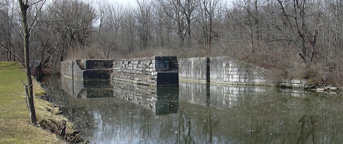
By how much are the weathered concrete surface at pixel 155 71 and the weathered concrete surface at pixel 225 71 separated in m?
3.45

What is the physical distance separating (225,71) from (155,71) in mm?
4649

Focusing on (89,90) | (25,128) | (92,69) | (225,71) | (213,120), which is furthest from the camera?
(92,69)

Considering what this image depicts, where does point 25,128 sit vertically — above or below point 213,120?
above

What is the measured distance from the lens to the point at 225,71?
18766 mm

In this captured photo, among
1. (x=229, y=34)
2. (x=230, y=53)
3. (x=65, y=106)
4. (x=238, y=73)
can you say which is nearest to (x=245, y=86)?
(x=238, y=73)

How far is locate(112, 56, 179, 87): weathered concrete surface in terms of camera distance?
16859 millimetres

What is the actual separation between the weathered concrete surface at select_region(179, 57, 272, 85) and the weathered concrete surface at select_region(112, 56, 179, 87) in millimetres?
3448

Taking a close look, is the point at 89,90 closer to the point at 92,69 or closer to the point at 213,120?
the point at 92,69

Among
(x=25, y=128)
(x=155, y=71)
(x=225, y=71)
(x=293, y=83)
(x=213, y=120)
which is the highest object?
(x=155, y=71)

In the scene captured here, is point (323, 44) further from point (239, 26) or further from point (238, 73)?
point (239, 26)

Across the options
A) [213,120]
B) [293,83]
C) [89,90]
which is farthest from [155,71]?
[213,120]

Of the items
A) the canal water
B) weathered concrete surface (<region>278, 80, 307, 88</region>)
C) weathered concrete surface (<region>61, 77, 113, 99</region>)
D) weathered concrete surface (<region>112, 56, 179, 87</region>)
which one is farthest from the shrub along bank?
weathered concrete surface (<region>278, 80, 307, 88</region>)

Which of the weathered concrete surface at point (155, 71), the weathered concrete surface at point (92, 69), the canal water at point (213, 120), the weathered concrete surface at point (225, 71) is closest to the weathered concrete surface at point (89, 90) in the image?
the weathered concrete surface at point (155, 71)

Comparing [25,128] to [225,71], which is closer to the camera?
[25,128]
